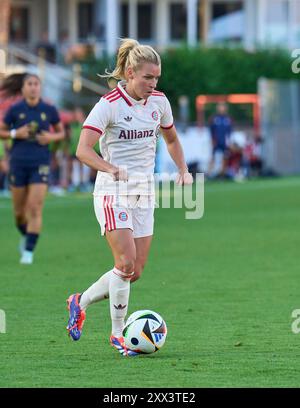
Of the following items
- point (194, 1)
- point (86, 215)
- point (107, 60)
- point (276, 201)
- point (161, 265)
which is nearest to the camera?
point (161, 265)

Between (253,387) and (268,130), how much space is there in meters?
33.2

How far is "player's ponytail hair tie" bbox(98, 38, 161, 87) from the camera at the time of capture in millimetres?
8906

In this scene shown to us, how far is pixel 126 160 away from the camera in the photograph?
9.14 meters

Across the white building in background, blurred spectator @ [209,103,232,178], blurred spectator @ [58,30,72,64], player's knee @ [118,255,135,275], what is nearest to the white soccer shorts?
player's knee @ [118,255,135,275]

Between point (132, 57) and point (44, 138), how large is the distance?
19.7 feet

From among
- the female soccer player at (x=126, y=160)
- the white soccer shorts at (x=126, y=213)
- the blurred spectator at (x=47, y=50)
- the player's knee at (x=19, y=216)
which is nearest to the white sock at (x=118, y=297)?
the female soccer player at (x=126, y=160)

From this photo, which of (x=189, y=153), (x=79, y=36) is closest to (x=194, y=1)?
(x=79, y=36)

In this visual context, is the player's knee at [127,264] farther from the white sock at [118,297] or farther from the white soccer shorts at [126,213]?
the white soccer shorts at [126,213]

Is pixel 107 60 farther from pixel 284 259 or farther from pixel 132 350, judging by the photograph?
pixel 132 350

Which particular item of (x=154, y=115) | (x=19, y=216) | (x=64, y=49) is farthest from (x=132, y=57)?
(x=64, y=49)

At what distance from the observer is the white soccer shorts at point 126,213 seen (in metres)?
9.00

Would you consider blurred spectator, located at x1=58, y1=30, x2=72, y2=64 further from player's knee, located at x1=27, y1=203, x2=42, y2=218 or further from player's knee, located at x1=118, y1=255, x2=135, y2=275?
player's knee, located at x1=118, y1=255, x2=135, y2=275

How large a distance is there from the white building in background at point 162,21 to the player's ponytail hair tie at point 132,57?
3781 centimetres

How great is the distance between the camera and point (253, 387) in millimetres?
7586
